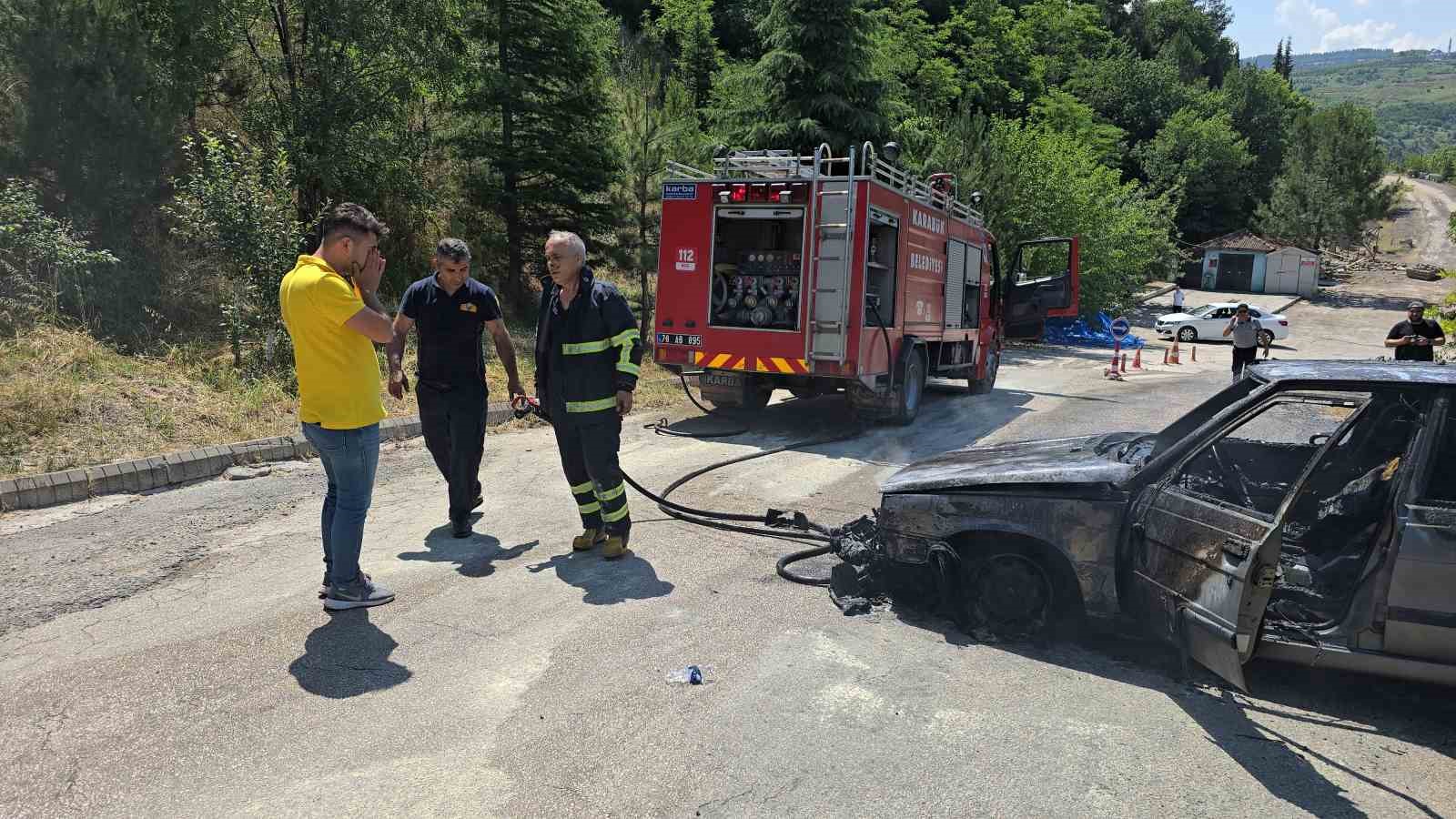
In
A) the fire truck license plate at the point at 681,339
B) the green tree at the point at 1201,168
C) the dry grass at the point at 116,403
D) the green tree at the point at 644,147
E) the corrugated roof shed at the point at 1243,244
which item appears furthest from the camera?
the green tree at the point at 1201,168

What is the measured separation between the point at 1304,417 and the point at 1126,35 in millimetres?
98248

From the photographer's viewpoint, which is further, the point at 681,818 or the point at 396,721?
the point at 396,721

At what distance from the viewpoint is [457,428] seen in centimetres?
577

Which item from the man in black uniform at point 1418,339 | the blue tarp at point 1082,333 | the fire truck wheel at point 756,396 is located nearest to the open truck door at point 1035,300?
the man in black uniform at point 1418,339

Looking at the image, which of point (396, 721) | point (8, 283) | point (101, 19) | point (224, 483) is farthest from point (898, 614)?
point (101, 19)

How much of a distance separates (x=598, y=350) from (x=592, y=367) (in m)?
0.10

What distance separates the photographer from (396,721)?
11.4 ft

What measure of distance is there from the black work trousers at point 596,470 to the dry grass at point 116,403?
399 centimetres

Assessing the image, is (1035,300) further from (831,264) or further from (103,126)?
(103,126)

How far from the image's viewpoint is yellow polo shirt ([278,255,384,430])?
416 centimetres

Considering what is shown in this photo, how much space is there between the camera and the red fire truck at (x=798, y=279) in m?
9.66

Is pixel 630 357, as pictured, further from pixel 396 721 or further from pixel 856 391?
pixel 856 391

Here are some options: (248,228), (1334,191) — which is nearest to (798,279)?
(248,228)

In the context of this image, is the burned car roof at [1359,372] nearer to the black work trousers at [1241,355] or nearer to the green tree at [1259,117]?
the black work trousers at [1241,355]
